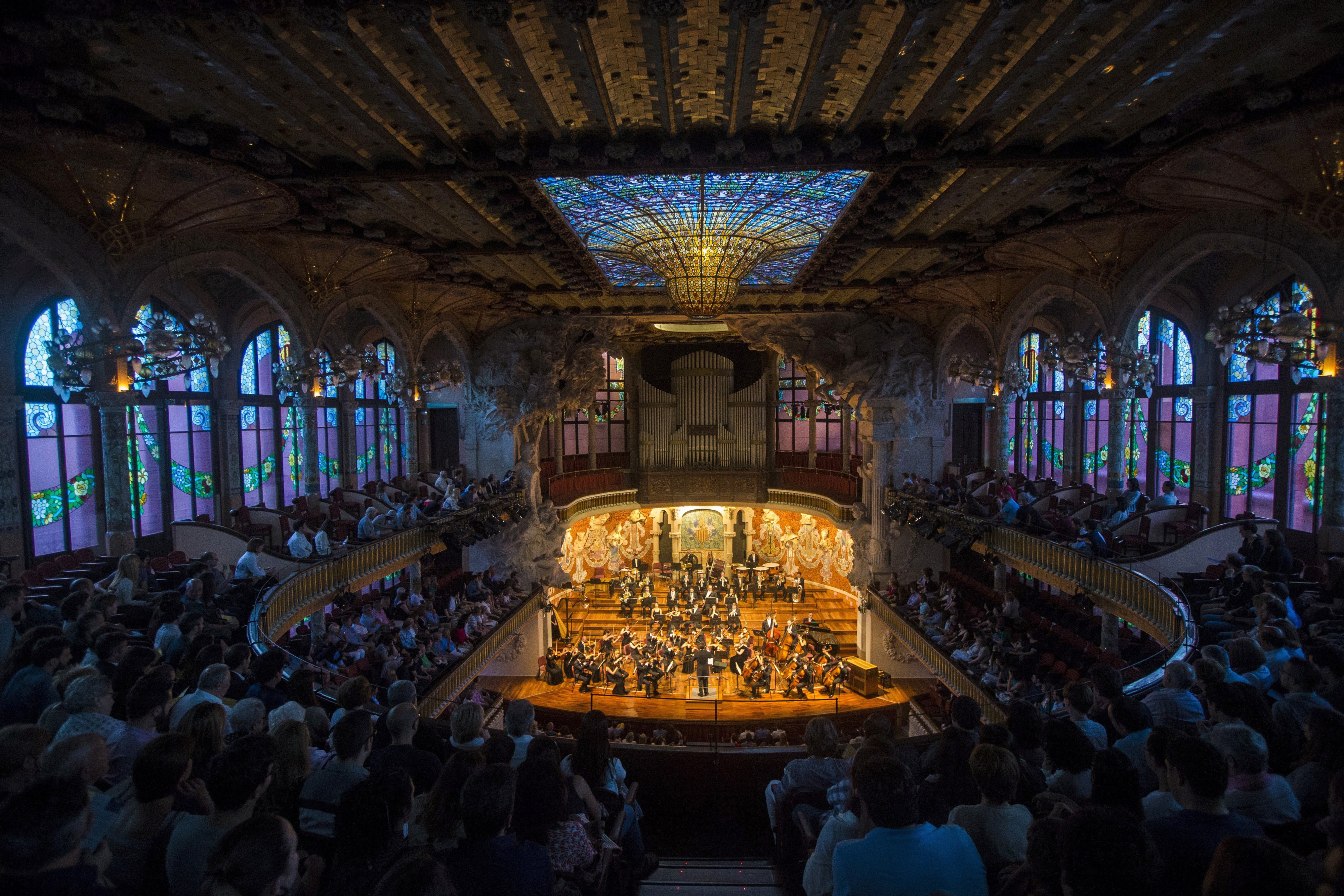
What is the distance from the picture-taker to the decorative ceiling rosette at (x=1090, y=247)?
36.0ft

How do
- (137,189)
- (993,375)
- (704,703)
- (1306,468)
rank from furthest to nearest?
(704,703) → (993,375) → (1306,468) → (137,189)

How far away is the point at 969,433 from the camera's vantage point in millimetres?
23297

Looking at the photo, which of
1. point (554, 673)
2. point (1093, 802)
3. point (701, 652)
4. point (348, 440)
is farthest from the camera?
point (348, 440)

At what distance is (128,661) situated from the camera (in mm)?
4277

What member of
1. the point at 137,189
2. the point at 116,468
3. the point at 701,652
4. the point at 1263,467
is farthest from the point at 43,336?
the point at 1263,467

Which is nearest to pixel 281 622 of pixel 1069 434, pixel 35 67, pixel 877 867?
pixel 35 67

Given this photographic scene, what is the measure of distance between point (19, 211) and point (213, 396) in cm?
837

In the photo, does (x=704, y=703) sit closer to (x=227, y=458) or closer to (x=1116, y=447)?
(x=1116, y=447)

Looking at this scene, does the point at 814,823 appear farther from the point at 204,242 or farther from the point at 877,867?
the point at 204,242

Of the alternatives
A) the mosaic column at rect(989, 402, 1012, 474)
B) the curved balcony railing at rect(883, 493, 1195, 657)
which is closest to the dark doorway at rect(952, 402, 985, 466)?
the mosaic column at rect(989, 402, 1012, 474)

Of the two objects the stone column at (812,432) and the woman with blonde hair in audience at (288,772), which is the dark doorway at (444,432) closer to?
the stone column at (812,432)

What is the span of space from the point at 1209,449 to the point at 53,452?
2232cm

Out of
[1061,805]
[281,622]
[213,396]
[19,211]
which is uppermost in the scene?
[19,211]

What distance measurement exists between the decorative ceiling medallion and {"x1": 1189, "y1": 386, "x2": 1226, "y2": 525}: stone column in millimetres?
9472
